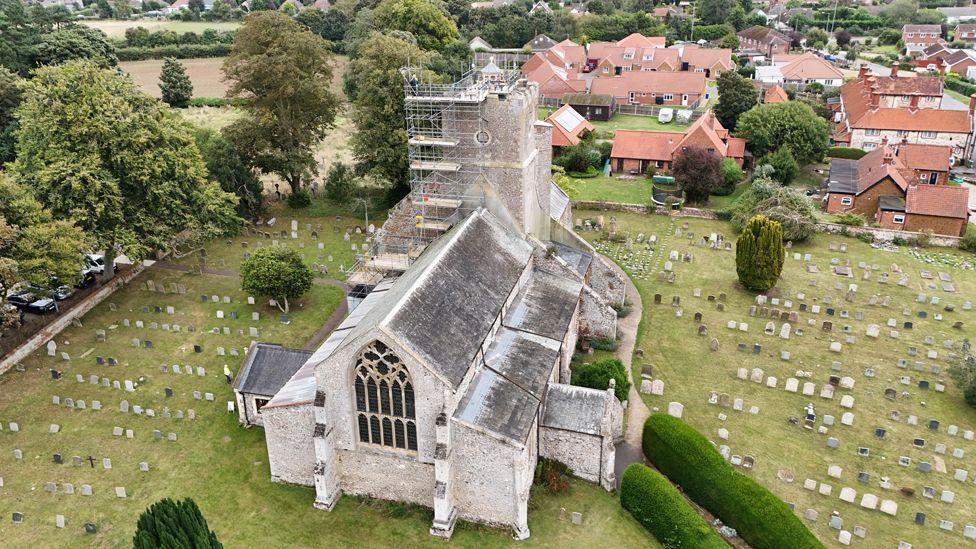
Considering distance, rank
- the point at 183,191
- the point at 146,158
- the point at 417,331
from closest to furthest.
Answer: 1. the point at 417,331
2. the point at 146,158
3. the point at 183,191

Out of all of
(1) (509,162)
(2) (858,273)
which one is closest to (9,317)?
(1) (509,162)

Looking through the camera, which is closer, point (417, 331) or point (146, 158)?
point (417, 331)

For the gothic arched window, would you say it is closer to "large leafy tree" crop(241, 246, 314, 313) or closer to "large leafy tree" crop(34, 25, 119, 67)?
"large leafy tree" crop(241, 246, 314, 313)

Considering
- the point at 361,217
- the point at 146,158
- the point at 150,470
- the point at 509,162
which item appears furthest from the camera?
the point at 361,217

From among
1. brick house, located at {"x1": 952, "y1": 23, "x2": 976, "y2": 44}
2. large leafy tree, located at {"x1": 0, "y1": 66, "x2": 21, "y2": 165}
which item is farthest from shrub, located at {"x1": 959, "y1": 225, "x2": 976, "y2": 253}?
brick house, located at {"x1": 952, "y1": 23, "x2": 976, "y2": 44}

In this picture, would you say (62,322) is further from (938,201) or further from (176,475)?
(938,201)

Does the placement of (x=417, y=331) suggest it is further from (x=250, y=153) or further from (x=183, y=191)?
(x=250, y=153)

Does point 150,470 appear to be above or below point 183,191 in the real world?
below

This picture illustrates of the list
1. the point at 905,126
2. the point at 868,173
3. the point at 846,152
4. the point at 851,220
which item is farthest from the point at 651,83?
the point at 851,220
